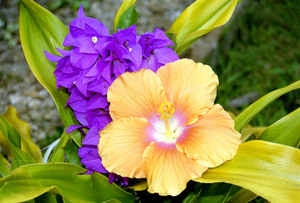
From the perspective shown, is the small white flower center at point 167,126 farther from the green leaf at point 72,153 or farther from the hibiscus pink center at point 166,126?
the green leaf at point 72,153

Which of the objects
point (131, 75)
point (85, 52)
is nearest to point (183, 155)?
point (131, 75)

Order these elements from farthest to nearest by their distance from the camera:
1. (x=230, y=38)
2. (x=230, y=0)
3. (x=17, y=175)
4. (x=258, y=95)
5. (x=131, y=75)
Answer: (x=230, y=38) < (x=258, y=95) < (x=230, y=0) < (x=131, y=75) < (x=17, y=175)

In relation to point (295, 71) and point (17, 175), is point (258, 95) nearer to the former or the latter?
point (295, 71)

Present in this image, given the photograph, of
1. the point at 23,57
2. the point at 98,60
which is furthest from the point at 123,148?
the point at 23,57

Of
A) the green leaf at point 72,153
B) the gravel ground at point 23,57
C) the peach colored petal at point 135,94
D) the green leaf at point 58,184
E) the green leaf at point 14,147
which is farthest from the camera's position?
the gravel ground at point 23,57

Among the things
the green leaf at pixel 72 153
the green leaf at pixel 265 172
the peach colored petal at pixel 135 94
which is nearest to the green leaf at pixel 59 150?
the green leaf at pixel 72 153

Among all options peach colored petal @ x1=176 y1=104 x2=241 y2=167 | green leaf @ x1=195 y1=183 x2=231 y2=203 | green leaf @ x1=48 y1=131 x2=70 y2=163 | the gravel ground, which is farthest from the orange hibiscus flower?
the gravel ground

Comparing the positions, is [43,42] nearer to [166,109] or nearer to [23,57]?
[166,109]
